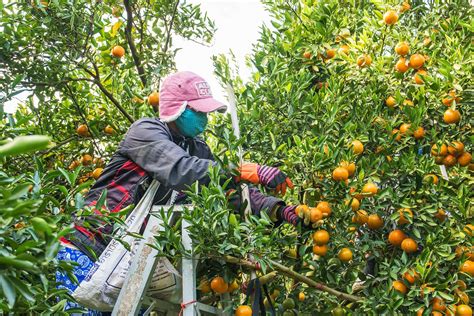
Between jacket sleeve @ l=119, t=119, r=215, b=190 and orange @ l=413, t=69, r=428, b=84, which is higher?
jacket sleeve @ l=119, t=119, r=215, b=190

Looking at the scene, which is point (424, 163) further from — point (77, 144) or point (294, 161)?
point (77, 144)

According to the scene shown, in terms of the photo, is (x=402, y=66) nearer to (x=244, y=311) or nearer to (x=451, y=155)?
(x=451, y=155)

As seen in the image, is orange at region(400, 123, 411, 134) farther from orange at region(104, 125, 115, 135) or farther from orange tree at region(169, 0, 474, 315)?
orange at region(104, 125, 115, 135)

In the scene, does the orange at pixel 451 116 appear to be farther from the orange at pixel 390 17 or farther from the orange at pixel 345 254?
the orange at pixel 345 254

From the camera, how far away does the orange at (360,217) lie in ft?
9.89

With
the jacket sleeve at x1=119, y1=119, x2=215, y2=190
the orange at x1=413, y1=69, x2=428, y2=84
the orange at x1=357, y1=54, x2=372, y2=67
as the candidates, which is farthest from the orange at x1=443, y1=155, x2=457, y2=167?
the jacket sleeve at x1=119, y1=119, x2=215, y2=190

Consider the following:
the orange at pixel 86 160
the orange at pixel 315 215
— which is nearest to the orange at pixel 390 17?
the orange at pixel 315 215

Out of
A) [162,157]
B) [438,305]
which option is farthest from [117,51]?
[438,305]

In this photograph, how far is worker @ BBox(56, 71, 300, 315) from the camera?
104 inches

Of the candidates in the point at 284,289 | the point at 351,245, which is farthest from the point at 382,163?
the point at 284,289

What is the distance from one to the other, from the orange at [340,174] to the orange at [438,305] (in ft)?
2.03

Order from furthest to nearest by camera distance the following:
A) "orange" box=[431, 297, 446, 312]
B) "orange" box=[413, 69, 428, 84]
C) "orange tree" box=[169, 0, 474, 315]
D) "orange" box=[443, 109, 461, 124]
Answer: "orange" box=[413, 69, 428, 84] < "orange" box=[443, 109, 461, 124] < "orange tree" box=[169, 0, 474, 315] < "orange" box=[431, 297, 446, 312]

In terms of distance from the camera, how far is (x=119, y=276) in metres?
2.58

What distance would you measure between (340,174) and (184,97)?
0.74 m
